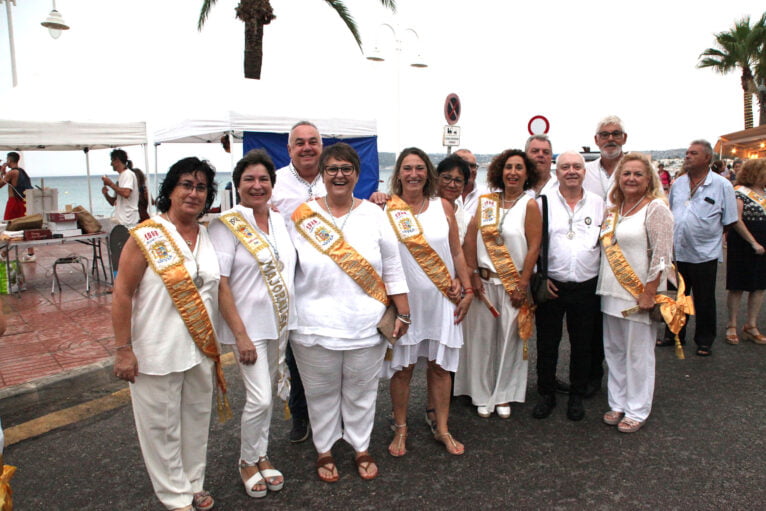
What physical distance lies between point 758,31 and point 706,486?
33.9m

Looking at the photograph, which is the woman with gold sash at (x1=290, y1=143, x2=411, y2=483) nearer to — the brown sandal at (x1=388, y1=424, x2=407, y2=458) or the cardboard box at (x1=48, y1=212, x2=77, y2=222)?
the brown sandal at (x1=388, y1=424, x2=407, y2=458)

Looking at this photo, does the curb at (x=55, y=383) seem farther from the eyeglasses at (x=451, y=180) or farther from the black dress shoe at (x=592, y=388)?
the black dress shoe at (x=592, y=388)

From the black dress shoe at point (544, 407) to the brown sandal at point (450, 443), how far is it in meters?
0.73

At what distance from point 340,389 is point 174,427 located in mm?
880

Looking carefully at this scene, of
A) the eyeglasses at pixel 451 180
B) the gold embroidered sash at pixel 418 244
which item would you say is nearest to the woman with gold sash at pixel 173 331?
the gold embroidered sash at pixel 418 244

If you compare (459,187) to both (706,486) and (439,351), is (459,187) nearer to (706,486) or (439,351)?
(439,351)

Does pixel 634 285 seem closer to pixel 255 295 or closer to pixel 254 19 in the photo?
pixel 255 295

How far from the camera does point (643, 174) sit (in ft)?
11.3

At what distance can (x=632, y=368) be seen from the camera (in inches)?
142

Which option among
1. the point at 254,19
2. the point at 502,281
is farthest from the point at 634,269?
the point at 254,19

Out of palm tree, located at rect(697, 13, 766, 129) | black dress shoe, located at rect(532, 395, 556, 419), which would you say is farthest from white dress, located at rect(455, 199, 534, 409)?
palm tree, located at rect(697, 13, 766, 129)

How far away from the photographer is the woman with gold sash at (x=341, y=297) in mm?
2818

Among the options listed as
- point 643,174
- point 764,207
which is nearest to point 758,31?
point 764,207

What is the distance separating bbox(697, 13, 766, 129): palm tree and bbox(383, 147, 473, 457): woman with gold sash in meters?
33.1
